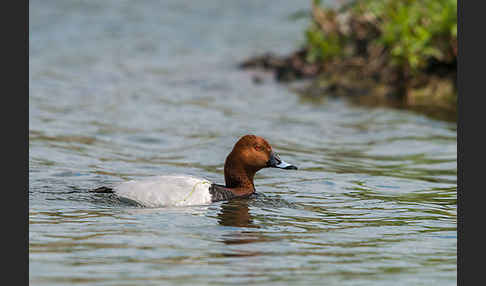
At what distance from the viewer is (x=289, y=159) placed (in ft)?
36.5

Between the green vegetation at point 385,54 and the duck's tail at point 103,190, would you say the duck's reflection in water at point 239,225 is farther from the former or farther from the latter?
the green vegetation at point 385,54

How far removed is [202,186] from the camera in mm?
8125

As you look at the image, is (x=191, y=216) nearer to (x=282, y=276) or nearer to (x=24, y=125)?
(x=282, y=276)

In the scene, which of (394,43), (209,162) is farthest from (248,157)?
(394,43)

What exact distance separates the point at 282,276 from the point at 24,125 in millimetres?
4259

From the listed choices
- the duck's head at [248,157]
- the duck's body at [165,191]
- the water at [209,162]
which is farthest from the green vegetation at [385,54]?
the duck's body at [165,191]

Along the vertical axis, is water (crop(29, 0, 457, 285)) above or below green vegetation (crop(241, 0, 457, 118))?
below

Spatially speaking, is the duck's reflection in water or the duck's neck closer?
the duck's reflection in water

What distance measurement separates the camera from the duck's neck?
855cm

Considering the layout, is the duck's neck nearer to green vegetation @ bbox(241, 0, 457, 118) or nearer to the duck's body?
the duck's body

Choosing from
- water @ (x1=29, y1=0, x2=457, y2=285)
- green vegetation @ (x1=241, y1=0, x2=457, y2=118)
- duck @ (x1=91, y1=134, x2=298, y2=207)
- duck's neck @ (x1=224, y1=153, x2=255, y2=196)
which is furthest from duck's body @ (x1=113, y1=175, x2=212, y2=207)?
green vegetation @ (x1=241, y1=0, x2=457, y2=118)

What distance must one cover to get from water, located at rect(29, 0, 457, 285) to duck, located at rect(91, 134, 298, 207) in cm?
16

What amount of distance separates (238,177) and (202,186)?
55 centimetres

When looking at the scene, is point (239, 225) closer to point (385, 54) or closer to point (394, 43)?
point (394, 43)
